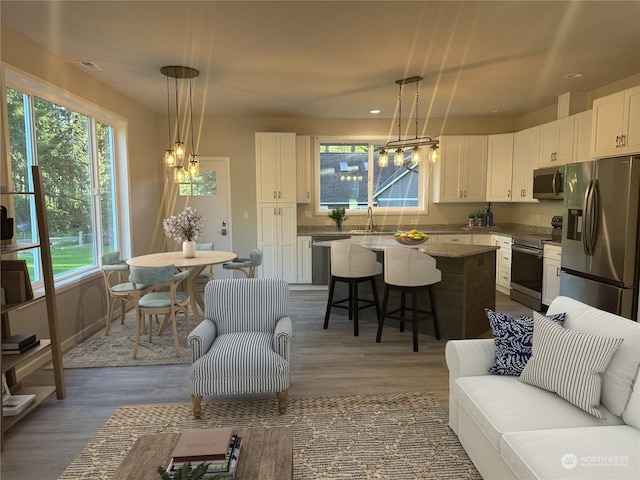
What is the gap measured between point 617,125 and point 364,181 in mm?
3692

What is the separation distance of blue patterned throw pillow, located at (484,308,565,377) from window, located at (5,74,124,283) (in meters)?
3.76

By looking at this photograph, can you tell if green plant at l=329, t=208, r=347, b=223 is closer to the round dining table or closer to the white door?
the white door

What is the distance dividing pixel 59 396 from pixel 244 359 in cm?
148

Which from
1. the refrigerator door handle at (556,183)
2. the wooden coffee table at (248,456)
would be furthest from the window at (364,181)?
the wooden coffee table at (248,456)

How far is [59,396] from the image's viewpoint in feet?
9.59

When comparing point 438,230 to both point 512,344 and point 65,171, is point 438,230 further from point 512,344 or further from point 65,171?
point 65,171

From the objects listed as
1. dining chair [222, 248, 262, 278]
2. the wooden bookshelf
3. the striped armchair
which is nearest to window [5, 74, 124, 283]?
the wooden bookshelf

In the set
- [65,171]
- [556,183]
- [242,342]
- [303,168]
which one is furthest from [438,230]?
[65,171]

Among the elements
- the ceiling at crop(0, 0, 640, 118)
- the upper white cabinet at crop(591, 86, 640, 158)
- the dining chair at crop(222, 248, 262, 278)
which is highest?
the ceiling at crop(0, 0, 640, 118)

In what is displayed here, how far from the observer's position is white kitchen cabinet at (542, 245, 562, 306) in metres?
4.70

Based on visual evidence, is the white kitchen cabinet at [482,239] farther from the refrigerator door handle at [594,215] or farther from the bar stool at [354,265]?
the bar stool at [354,265]

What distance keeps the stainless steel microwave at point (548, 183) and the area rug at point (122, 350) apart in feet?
15.4

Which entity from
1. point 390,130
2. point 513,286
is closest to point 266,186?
point 390,130

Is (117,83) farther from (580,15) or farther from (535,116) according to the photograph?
(535,116)
